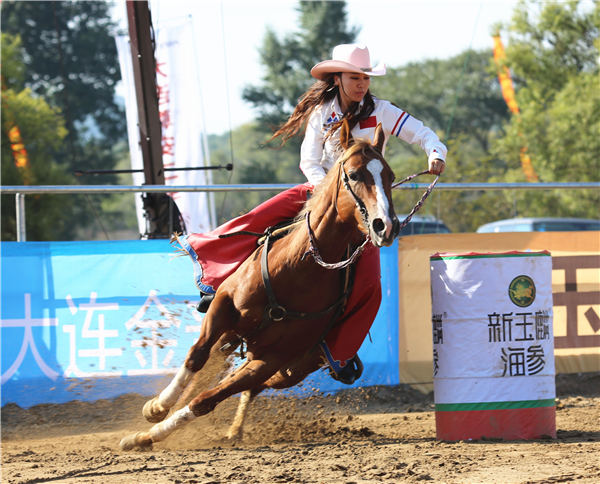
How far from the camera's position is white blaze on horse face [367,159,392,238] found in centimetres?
407

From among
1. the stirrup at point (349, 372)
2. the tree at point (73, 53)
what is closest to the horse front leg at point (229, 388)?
the stirrup at point (349, 372)

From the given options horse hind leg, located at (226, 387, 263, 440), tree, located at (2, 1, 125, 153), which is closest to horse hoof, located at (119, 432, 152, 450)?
horse hind leg, located at (226, 387, 263, 440)

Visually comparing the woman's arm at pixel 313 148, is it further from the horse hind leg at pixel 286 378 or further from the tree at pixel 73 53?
the tree at pixel 73 53

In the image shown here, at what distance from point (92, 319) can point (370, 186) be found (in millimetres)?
3712

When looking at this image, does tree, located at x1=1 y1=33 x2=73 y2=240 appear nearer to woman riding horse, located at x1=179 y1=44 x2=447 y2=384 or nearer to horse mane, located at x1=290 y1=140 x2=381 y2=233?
woman riding horse, located at x1=179 y1=44 x2=447 y2=384

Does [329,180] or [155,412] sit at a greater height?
[329,180]

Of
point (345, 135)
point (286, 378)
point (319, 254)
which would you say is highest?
point (345, 135)

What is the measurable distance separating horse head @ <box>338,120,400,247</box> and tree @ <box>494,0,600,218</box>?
61.7ft

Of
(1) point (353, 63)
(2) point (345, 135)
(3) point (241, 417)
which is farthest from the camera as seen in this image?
(3) point (241, 417)

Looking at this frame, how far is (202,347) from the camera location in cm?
522

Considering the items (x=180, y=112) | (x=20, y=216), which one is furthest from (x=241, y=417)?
(x=180, y=112)

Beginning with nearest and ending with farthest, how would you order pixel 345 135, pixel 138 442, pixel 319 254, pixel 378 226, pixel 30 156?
pixel 378 226, pixel 345 135, pixel 319 254, pixel 138 442, pixel 30 156

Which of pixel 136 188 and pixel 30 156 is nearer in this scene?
pixel 136 188

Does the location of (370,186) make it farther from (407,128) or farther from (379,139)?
(407,128)
